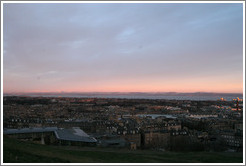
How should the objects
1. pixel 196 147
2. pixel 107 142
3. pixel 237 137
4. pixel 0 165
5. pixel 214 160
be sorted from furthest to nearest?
pixel 237 137 → pixel 196 147 → pixel 107 142 → pixel 214 160 → pixel 0 165

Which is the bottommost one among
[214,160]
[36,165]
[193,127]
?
[193,127]

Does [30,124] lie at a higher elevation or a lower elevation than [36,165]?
lower

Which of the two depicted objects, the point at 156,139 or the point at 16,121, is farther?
the point at 16,121

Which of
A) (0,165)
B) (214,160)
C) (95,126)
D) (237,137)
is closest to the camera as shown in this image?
(0,165)

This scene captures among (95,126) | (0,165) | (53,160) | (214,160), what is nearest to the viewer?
(0,165)

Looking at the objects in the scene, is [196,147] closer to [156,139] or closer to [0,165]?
[156,139]

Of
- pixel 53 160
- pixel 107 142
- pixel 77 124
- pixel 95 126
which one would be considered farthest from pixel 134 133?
pixel 53 160

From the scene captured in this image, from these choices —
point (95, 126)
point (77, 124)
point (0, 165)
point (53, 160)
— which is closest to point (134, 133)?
point (95, 126)

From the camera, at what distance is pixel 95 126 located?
41844 millimetres

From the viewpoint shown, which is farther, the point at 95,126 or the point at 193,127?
the point at 193,127

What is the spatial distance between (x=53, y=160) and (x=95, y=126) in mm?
32471

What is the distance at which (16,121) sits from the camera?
45.5 m

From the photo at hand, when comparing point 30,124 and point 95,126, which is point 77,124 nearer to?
point 95,126

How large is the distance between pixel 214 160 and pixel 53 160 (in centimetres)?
780
